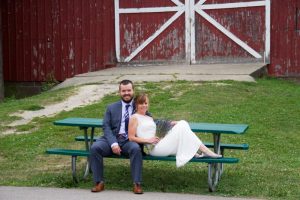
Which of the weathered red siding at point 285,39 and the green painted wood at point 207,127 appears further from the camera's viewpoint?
the weathered red siding at point 285,39

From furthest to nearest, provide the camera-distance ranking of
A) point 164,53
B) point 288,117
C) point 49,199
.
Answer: point 164,53, point 288,117, point 49,199

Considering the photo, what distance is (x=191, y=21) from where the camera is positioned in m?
16.7

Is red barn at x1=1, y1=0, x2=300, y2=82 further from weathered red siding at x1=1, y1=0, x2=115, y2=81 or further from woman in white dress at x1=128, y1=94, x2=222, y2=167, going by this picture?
woman in white dress at x1=128, y1=94, x2=222, y2=167

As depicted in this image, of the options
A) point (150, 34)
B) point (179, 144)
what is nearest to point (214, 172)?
point (179, 144)

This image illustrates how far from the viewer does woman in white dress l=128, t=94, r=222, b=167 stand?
686cm

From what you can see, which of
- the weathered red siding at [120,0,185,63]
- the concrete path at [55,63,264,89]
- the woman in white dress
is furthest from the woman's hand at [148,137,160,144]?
the weathered red siding at [120,0,185,63]

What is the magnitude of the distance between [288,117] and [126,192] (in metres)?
4.88

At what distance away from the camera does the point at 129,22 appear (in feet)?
56.5

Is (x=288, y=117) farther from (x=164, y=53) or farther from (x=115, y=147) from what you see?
(x=164, y=53)

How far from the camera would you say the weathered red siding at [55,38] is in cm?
1748

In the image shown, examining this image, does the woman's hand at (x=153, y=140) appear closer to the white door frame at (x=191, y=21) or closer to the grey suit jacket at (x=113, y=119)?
the grey suit jacket at (x=113, y=119)

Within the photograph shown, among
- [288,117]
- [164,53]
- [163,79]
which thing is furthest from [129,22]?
[288,117]

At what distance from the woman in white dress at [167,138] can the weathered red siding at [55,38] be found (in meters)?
10.5

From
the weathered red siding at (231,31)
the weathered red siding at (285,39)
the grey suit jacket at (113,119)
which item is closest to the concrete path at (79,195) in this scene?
the grey suit jacket at (113,119)
